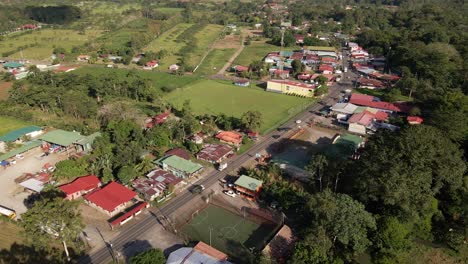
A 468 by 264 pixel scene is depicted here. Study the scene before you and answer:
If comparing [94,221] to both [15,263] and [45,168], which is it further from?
[45,168]

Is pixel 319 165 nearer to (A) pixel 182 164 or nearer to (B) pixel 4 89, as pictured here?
(A) pixel 182 164

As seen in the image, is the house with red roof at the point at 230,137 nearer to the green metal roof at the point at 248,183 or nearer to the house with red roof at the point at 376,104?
the green metal roof at the point at 248,183

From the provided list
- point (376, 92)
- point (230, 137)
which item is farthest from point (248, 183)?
Result: point (376, 92)

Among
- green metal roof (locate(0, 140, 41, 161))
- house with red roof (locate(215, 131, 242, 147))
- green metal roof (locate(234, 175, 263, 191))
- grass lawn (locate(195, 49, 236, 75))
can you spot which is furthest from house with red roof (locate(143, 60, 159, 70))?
green metal roof (locate(234, 175, 263, 191))

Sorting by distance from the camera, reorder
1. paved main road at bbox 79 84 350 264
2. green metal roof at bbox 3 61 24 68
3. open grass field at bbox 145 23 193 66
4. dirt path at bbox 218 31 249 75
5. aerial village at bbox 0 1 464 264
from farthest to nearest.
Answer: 1. open grass field at bbox 145 23 193 66
2. dirt path at bbox 218 31 249 75
3. green metal roof at bbox 3 61 24 68
4. aerial village at bbox 0 1 464 264
5. paved main road at bbox 79 84 350 264

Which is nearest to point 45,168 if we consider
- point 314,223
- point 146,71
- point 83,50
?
point 314,223

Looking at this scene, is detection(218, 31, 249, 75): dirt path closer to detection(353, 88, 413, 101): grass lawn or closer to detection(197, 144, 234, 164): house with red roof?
detection(353, 88, 413, 101): grass lawn
